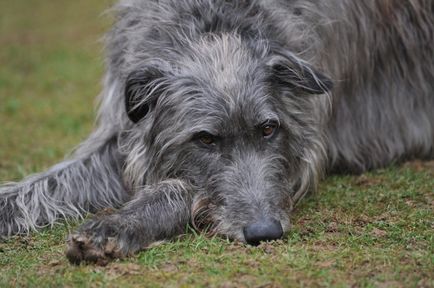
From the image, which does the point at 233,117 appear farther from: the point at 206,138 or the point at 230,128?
the point at 206,138

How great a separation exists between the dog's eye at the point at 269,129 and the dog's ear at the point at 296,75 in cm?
35

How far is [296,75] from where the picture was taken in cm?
562

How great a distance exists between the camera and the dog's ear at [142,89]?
5.57m

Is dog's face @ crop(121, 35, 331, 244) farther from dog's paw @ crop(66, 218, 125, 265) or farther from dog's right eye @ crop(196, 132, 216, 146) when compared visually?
dog's paw @ crop(66, 218, 125, 265)

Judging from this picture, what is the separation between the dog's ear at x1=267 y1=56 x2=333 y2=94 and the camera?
18.4ft

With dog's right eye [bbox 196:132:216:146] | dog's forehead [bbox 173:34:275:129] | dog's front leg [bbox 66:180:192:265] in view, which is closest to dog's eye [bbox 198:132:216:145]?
dog's right eye [bbox 196:132:216:146]

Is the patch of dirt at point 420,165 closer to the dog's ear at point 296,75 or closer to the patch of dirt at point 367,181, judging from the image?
the patch of dirt at point 367,181

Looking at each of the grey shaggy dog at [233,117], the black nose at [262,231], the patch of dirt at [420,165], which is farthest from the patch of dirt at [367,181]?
the black nose at [262,231]

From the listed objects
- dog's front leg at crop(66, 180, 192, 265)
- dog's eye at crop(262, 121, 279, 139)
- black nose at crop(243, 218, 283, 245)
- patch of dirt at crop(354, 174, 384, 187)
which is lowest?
patch of dirt at crop(354, 174, 384, 187)

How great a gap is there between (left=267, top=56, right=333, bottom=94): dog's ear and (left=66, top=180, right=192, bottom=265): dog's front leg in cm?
98

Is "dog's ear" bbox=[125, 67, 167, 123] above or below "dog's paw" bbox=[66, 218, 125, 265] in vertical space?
above

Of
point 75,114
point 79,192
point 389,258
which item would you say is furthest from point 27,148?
point 389,258

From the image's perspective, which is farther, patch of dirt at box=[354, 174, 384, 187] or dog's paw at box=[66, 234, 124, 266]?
patch of dirt at box=[354, 174, 384, 187]

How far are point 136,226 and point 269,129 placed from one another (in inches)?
42.8
